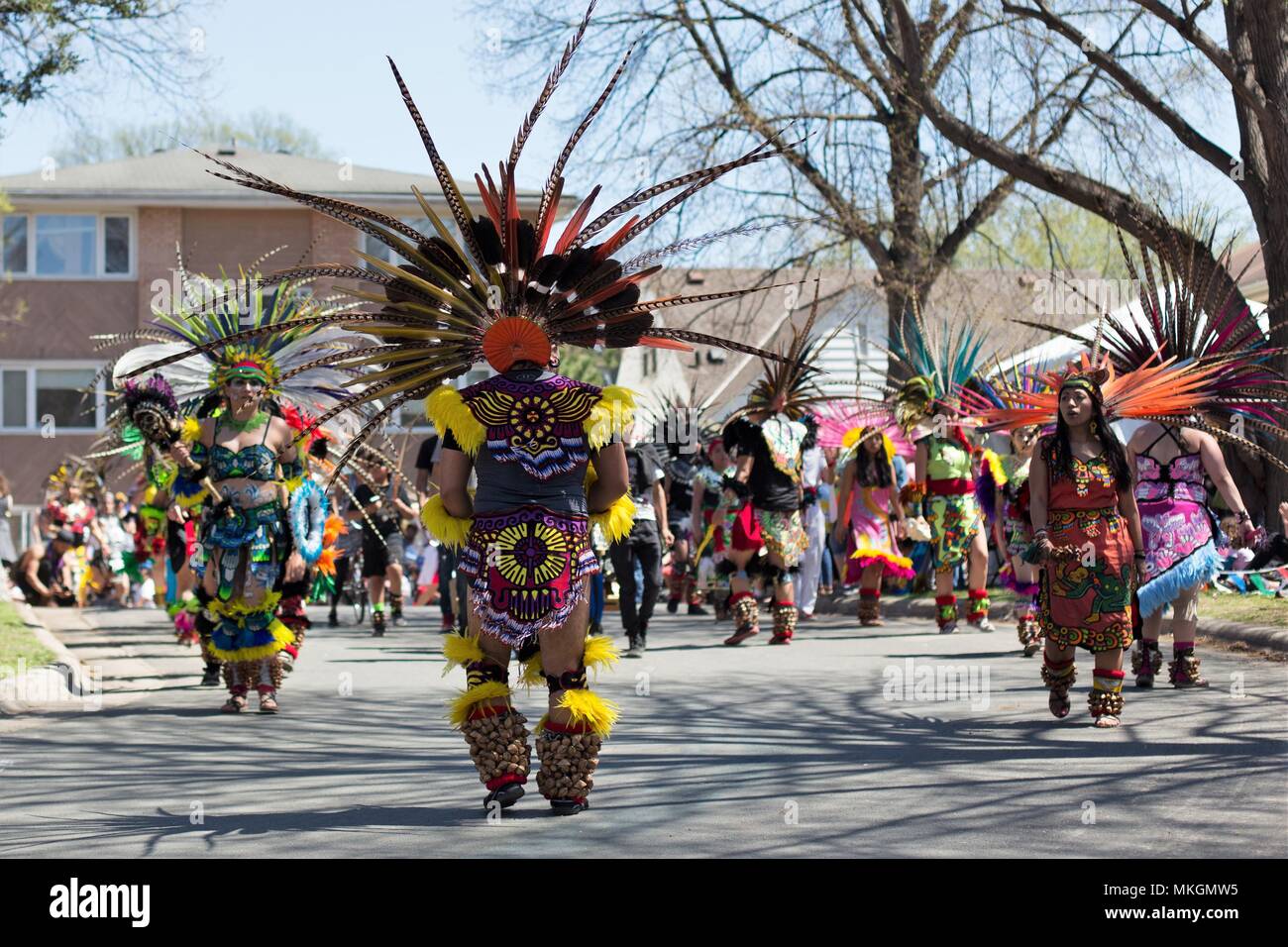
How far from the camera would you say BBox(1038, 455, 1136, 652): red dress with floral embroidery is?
9234mm

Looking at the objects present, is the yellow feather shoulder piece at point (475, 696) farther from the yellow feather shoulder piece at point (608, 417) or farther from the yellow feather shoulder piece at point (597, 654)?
the yellow feather shoulder piece at point (608, 417)

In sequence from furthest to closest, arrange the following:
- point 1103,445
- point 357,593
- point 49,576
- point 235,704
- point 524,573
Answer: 1. point 49,576
2. point 357,593
3. point 235,704
4. point 1103,445
5. point 524,573

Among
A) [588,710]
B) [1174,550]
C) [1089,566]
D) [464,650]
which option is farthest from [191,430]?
[1174,550]

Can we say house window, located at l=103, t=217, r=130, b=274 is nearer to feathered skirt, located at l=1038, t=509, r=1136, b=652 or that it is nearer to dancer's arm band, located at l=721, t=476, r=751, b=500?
dancer's arm band, located at l=721, t=476, r=751, b=500

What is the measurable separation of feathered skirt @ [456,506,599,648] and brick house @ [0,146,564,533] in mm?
31248

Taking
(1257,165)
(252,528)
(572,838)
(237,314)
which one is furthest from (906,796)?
(1257,165)

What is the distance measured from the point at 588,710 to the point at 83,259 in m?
34.1

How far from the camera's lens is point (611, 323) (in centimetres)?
754

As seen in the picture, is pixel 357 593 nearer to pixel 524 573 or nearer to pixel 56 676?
pixel 56 676

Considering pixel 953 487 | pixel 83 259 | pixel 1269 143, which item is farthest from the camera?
pixel 83 259

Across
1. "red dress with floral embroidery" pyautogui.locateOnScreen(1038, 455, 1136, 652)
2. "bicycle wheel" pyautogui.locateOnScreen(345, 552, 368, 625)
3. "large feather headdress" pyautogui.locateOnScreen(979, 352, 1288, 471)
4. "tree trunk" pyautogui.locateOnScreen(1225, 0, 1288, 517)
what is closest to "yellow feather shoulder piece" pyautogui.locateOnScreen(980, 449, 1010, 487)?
"tree trunk" pyautogui.locateOnScreen(1225, 0, 1288, 517)

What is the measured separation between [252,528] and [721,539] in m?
6.80

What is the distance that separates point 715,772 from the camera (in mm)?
8047
